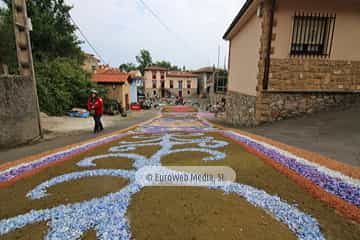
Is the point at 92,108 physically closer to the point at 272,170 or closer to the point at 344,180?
the point at 272,170

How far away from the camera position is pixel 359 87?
23.7 feet

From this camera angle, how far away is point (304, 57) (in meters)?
7.04

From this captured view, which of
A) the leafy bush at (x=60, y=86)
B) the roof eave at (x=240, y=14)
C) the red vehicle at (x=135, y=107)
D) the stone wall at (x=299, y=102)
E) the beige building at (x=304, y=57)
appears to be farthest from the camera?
the red vehicle at (x=135, y=107)

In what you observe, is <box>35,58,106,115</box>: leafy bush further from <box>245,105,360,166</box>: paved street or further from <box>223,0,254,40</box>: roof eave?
<box>245,105,360,166</box>: paved street

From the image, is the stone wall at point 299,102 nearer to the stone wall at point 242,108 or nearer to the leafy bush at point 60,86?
the stone wall at point 242,108

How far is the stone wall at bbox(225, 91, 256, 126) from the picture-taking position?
7.93m

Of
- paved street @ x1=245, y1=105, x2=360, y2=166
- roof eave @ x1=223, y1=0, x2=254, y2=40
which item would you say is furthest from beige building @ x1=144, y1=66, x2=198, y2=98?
paved street @ x1=245, y1=105, x2=360, y2=166

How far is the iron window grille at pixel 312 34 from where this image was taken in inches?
270

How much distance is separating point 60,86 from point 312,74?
17081 mm

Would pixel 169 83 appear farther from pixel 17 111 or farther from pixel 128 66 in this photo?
pixel 17 111

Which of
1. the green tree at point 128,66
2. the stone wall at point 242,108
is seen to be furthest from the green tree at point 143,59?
the stone wall at point 242,108

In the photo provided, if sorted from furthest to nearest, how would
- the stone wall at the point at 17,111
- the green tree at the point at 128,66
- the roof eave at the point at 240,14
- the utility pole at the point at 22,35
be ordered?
the green tree at the point at 128,66 → the roof eave at the point at 240,14 → the utility pole at the point at 22,35 → the stone wall at the point at 17,111

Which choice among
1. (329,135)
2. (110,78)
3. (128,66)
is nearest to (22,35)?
(329,135)

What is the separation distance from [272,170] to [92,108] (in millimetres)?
7206
